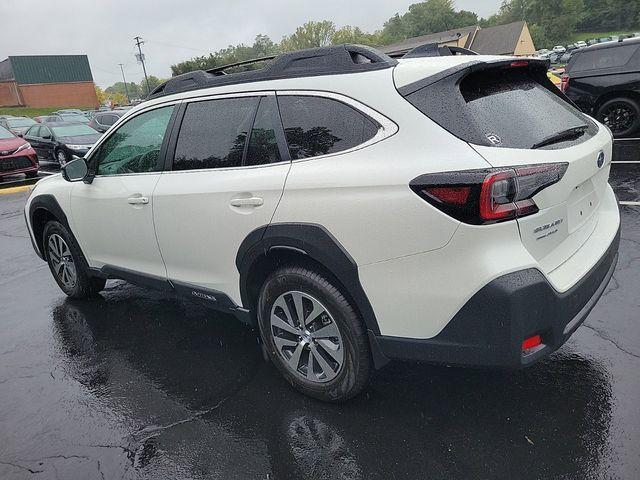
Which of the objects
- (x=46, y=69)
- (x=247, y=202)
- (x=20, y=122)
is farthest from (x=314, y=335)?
(x=46, y=69)

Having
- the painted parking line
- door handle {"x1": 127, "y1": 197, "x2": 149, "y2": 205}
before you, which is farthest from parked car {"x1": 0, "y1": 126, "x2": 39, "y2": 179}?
door handle {"x1": 127, "y1": 197, "x2": 149, "y2": 205}

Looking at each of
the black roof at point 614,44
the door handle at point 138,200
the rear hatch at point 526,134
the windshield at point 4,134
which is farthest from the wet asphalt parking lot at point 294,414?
the windshield at point 4,134

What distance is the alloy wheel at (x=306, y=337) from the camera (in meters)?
2.65

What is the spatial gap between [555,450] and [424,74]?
6.17 ft

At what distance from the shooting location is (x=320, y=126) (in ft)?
8.46

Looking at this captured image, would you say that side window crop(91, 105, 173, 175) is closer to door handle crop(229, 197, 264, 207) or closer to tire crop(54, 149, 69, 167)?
door handle crop(229, 197, 264, 207)

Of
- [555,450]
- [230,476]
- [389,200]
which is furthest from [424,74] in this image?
[230,476]

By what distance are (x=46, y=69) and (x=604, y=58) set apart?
7642cm

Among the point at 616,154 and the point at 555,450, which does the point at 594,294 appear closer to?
the point at 555,450

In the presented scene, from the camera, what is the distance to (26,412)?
305cm

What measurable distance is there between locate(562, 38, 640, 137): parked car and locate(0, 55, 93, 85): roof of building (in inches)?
2952

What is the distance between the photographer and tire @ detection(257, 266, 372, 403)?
2527mm

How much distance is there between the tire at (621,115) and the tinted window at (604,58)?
0.74 m

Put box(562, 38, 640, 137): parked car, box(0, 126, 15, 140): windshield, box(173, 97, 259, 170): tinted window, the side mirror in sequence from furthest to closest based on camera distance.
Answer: box(0, 126, 15, 140): windshield < box(562, 38, 640, 137): parked car < the side mirror < box(173, 97, 259, 170): tinted window
